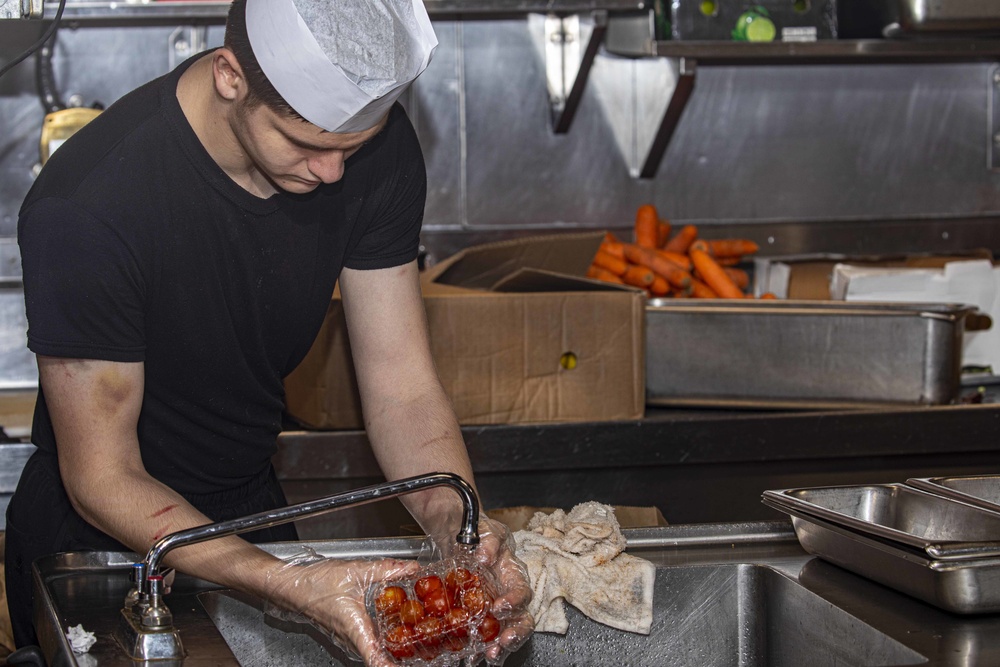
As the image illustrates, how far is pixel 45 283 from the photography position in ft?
3.77

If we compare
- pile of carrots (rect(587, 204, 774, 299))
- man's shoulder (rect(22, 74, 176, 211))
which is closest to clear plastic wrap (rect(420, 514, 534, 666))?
man's shoulder (rect(22, 74, 176, 211))

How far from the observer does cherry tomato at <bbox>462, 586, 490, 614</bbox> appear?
1014 mm

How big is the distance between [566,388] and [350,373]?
42cm

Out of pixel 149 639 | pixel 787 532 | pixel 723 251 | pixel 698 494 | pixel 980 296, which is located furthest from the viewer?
pixel 723 251

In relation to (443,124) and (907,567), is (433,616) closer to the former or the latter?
(907,567)

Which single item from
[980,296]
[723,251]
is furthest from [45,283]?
[980,296]

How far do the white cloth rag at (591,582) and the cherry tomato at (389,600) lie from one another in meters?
0.20

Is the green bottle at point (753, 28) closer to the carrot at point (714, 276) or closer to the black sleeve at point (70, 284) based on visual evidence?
the carrot at point (714, 276)

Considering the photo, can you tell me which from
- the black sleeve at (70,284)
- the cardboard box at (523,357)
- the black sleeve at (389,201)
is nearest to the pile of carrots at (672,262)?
the cardboard box at (523,357)

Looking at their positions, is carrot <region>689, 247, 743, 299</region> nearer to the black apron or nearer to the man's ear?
the black apron

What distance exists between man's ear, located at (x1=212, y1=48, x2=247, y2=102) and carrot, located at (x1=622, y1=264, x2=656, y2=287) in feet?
5.08

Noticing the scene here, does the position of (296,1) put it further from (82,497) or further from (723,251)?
(723,251)

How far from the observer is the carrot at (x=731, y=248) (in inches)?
112

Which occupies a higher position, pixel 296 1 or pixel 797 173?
pixel 296 1
